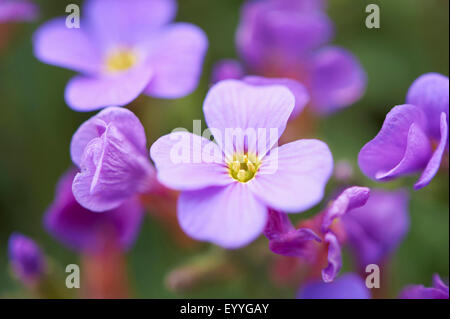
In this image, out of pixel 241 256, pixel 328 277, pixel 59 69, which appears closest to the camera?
pixel 328 277

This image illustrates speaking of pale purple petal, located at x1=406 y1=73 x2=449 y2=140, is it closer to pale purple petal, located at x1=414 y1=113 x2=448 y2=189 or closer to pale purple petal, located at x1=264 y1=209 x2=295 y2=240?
pale purple petal, located at x1=414 y1=113 x2=448 y2=189

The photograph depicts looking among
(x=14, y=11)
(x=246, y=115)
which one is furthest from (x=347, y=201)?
(x=14, y=11)

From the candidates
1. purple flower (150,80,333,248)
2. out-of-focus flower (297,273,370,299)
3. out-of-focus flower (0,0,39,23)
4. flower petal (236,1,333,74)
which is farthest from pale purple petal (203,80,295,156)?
out-of-focus flower (0,0,39,23)

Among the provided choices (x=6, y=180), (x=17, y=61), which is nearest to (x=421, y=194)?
(x=6, y=180)

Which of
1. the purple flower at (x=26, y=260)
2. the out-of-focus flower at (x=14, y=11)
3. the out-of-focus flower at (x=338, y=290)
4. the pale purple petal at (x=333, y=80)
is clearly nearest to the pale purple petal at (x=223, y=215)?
the out-of-focus flower at (x=338, y=290)

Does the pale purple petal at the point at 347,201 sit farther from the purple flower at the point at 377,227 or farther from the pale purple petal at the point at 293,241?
the purple flower at the point at 377,227

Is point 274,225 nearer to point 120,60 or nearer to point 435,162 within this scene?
point 435,162

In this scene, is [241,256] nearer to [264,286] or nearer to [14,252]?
[264,286]
